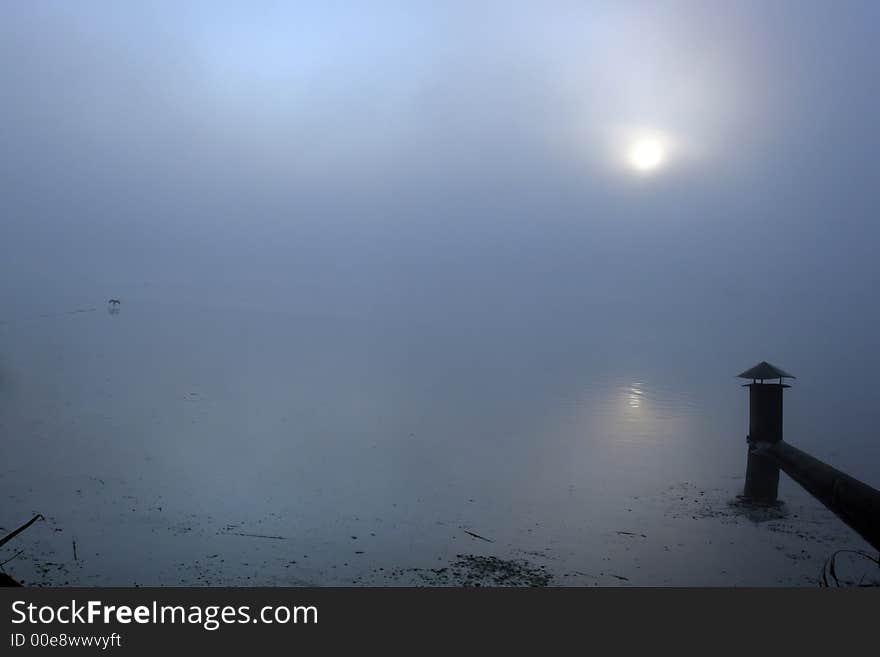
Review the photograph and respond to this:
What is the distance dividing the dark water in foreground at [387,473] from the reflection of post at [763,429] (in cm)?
23

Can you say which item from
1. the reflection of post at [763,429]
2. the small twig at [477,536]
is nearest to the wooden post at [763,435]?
the reflection of post at [763,429]

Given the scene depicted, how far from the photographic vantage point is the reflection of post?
8703 millimetres

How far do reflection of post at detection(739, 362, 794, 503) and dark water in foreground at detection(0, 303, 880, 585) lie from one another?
231 mm

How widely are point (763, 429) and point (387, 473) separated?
5.16 m

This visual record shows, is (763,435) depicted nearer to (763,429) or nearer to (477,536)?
(763,429)

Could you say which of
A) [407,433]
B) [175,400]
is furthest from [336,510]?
[175,400]

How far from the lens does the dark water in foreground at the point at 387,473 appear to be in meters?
6.07

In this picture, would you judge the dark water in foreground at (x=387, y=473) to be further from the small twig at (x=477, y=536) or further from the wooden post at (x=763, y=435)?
the wooden post at (x=763, y=435)

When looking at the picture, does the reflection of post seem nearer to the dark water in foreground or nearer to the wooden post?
the wooden post

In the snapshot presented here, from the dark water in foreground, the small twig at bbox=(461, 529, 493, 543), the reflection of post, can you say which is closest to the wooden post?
the reflection of post

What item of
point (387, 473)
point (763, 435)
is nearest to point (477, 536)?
point (387, 473)
